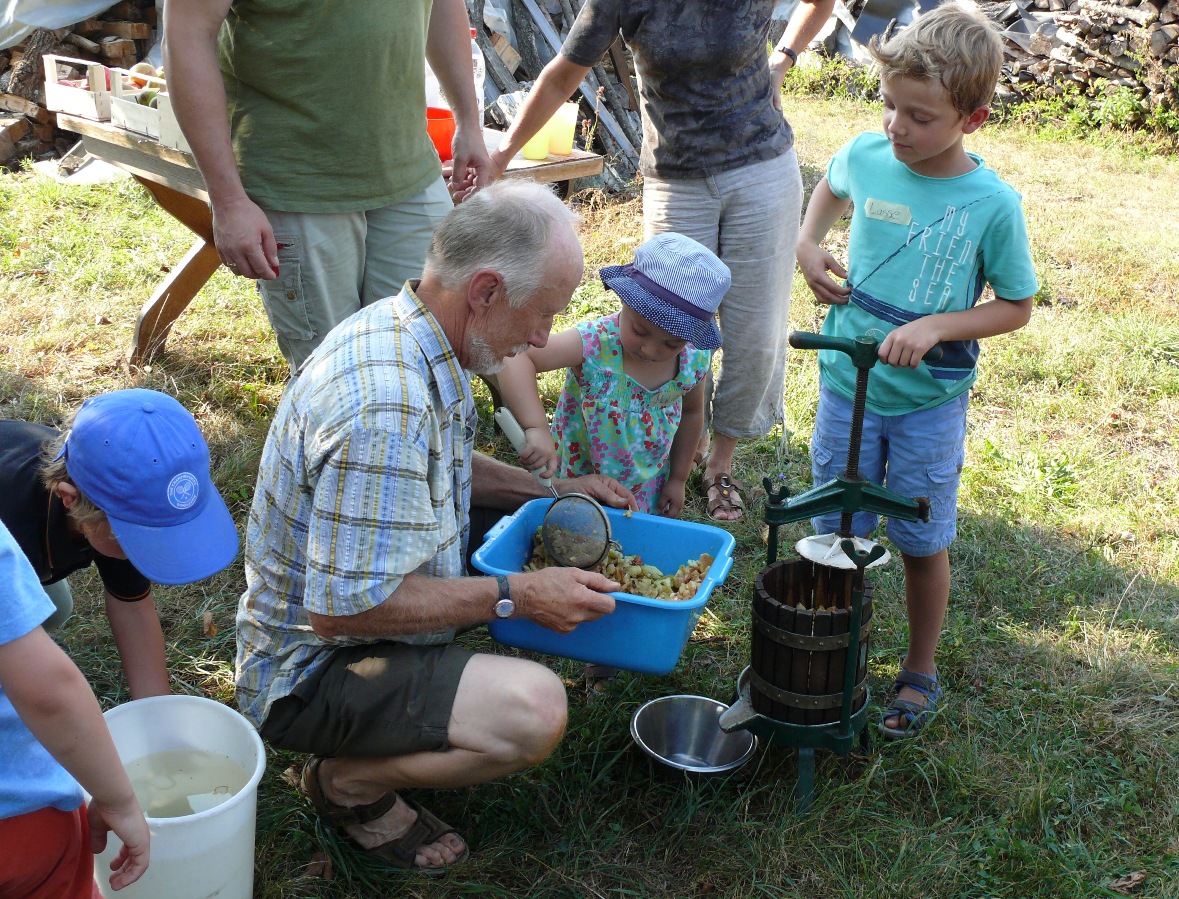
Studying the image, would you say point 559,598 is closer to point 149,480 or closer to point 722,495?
point 149,480

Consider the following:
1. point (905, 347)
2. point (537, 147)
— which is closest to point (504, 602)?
point (905, 347)

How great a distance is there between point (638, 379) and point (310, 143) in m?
1.18

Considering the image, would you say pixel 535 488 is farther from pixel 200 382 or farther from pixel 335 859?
pixel 200 382

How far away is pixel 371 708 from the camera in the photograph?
2285 mm

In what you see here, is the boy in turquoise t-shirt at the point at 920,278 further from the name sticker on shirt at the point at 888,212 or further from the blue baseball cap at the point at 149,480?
the blue baseball cap at the point at 149,480

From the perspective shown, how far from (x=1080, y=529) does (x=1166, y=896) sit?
1824mm

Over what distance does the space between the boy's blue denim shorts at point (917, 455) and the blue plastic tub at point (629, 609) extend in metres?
0.49

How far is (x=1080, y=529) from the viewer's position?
406 centimetres

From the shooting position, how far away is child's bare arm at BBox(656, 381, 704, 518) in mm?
3287

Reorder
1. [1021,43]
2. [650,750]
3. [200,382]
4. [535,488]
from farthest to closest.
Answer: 1. [1021,43]
2. [200,382]
3. [535,488]
4. [650,750]

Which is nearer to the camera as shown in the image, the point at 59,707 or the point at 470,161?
the point at 59,707

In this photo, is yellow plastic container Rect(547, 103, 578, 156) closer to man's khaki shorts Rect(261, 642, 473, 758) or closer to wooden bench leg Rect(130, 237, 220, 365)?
wooden bench leg Rect(130, 237, 220, 365)

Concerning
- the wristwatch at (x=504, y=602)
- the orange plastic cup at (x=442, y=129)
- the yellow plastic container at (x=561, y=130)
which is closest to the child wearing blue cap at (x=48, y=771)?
the wristwatch at (x=504, y=602)

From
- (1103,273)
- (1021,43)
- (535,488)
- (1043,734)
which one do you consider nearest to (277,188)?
(535,488)
